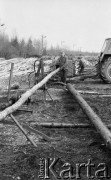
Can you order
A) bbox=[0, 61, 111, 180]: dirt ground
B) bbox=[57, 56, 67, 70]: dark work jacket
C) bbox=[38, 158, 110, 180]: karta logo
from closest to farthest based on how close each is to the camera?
1. bbox=[38, 158, 110, 180]: karta logo
2. bbox=[0, 61, 111, 180]: dirt ground
3. bbox=[57, 56, 67, 70]: dark work jacket

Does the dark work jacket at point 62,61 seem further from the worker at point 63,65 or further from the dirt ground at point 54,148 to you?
the dirt ground at point 54,148

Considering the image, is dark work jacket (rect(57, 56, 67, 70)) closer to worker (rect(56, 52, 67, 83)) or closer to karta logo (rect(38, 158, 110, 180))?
worker (rect(56, 52, 67, 83))

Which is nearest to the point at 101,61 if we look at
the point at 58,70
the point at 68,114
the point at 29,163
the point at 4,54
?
the point at 58,70

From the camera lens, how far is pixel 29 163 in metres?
4.80

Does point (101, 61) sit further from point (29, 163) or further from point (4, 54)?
point (4, 54)

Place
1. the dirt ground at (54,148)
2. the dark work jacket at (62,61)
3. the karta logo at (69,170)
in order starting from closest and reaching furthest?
the karta logo at (69,170) < the dirt ground at (54,148) < the dark work jacket at (62,61)

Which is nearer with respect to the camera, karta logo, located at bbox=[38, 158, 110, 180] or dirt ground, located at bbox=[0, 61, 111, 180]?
karta logo, located at bbox=[38, 158, 110, 180]

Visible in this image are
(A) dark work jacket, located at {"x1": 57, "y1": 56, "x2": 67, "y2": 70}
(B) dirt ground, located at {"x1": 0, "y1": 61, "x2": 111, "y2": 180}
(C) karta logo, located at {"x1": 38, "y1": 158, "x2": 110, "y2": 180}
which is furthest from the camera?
(A) dark work jacket, located at {"x1": 57, "y1": 56, "x2": 67, "y2": 70}

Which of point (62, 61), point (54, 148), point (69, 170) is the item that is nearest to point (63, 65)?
point (62, 61)

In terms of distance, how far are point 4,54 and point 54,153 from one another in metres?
68.2

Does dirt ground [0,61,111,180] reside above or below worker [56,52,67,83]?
below

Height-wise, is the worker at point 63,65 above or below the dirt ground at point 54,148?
above

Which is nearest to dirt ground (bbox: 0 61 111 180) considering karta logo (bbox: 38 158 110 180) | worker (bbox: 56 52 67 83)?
karta logo (bbox: 38 158 110 180)

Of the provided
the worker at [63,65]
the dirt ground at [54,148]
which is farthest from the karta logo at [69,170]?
the worker at [63,65]
